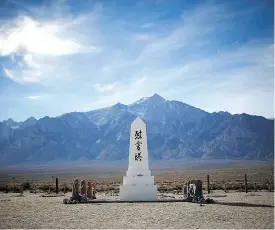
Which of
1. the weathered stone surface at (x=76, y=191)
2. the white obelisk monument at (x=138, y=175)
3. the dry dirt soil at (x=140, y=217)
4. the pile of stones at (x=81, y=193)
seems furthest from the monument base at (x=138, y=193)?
the dry dirt soil at (x=140, y=217)

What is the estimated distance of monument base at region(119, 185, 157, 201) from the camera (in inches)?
741

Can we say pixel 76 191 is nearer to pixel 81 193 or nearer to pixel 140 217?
pixel 81 193

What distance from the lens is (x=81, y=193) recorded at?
62.9 feet

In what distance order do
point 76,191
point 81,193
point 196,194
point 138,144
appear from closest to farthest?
point 196,194, point 76,191, point 81,193, point 138,144

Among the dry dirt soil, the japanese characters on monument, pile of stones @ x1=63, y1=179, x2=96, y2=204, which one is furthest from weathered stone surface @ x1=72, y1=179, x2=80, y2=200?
the japanese characters on monument

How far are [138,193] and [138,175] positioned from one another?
3.07 feet

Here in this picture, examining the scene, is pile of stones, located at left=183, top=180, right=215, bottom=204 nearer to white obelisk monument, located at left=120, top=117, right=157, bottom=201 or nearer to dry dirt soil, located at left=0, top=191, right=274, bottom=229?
dry dirt soil, located at left=0, top=191, right=274, bottom=229

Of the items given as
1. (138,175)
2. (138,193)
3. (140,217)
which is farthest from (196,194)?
(140,217)

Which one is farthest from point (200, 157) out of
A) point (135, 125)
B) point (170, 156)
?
point (135, 125)

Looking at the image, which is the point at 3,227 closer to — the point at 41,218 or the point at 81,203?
the point at 41,218

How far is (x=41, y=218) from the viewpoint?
12250 millimetres

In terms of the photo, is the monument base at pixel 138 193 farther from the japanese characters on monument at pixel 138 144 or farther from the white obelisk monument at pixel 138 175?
the japanese characters on monument at pixel 138 144

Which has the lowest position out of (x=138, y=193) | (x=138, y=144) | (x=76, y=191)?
(x=138, y=193)

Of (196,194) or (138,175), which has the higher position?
(138,175)
